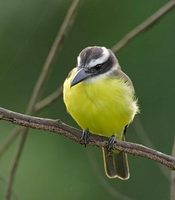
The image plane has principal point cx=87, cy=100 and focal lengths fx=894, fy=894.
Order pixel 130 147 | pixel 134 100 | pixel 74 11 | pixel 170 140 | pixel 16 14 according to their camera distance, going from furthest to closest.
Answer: pixel 16 14, pixel 170 140, pixel 134 100, pixel 74 11, pixel 130 147

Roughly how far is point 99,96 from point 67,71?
306 centimetres

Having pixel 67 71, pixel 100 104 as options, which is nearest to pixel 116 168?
pixel 100 104

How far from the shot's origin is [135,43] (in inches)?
259

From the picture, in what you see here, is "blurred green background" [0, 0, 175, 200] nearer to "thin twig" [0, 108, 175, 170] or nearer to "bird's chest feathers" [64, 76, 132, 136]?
"bird's chest feathers" [64, 76, 132, 136]

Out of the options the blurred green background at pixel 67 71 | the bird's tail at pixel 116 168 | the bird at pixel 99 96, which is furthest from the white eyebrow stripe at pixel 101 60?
the blurred green background at pixel 67 71

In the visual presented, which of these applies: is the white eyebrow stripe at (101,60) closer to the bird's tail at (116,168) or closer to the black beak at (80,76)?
the black beak at (80,76)

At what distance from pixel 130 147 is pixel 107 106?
1.41 feet

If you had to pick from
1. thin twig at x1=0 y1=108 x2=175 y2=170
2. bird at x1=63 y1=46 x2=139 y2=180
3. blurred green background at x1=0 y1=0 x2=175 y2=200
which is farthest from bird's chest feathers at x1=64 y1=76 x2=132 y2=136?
blurred green background at x1=0 y1=0 x2=175 y2=200

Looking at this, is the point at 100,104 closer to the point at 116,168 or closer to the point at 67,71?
the point at 116,168

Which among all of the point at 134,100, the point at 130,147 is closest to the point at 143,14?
the point at 134,100

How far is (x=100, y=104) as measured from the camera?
3.55 metres

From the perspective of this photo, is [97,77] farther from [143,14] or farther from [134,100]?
[143,14]

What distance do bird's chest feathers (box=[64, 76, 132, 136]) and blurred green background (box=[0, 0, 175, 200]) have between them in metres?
2.30

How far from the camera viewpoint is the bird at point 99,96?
354 centimetres
